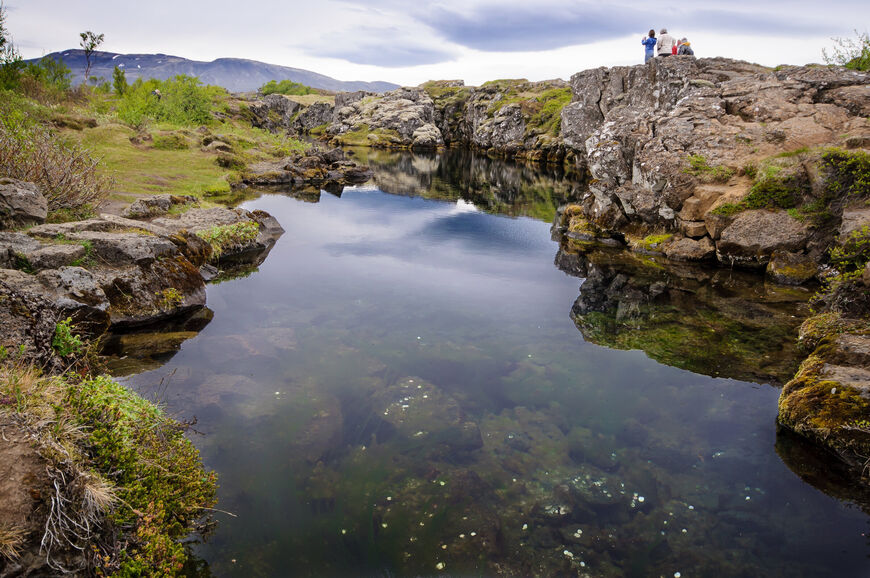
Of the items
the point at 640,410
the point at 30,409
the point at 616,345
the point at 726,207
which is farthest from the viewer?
the point at 726,207

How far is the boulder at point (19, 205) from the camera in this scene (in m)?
17.3

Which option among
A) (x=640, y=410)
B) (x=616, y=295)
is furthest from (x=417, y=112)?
(x=640, y=410)

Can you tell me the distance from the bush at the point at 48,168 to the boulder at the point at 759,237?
3299 cm

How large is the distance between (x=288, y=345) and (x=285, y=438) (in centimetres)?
543

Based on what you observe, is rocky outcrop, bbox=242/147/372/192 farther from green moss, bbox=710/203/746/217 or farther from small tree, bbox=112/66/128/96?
small tree, bbox=112/66/128/96

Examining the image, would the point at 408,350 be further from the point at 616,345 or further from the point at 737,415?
the point at 737,415

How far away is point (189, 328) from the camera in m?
17.5

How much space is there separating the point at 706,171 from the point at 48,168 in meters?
34.3

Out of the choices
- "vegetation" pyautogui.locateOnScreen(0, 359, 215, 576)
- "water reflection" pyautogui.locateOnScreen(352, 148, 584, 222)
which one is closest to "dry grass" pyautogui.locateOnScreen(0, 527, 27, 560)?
"vegetation" pyautogui.locateOnScreen(0, 359, 215, 576)

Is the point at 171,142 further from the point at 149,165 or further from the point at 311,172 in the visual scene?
the point at 311,172

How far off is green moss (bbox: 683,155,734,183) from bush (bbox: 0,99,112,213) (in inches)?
1289

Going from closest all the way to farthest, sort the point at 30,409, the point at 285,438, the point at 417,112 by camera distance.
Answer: the point at 30,409 < the point at 285,438 < the point at 417,112

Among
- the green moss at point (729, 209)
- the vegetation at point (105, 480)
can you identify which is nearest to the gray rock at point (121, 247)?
the vegetation at point (105, 480)

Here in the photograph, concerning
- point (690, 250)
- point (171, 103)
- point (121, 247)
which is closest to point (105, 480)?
point (121, 247)
